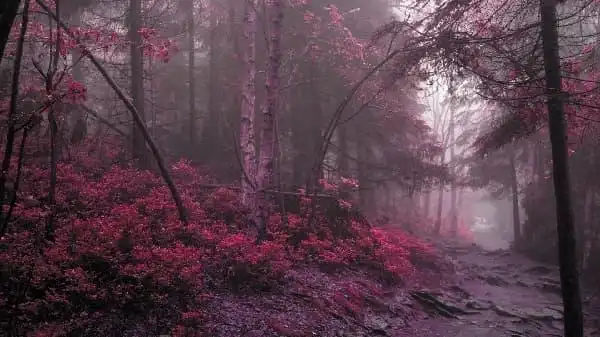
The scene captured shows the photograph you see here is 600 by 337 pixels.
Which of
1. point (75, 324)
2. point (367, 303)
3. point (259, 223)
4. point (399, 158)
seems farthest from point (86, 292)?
point (399, 158)

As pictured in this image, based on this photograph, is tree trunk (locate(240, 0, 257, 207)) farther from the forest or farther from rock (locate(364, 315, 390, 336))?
rock (locate(364, 315, 390, 336))

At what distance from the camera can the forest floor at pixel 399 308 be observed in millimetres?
7595

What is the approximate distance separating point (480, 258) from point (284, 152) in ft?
40.2

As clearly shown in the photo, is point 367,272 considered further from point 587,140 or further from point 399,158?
point 587,140

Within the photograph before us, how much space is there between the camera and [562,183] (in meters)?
8.53

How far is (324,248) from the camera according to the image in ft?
37.9

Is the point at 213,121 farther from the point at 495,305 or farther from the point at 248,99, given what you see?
the point at 495,305

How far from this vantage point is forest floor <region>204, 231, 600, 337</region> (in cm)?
760

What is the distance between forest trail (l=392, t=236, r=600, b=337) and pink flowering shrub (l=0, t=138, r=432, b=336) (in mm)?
1555

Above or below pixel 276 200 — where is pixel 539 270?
below

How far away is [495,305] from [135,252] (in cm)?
1067

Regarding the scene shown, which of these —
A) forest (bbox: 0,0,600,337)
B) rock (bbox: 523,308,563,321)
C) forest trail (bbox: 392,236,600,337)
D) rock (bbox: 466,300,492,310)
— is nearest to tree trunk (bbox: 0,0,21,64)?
forest (bbox: 0,0,600,337)

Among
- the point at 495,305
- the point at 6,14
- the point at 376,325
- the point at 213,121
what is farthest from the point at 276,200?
the point at 6,14

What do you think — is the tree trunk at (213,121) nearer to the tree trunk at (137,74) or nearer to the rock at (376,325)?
the tree trunk at (137,74)
